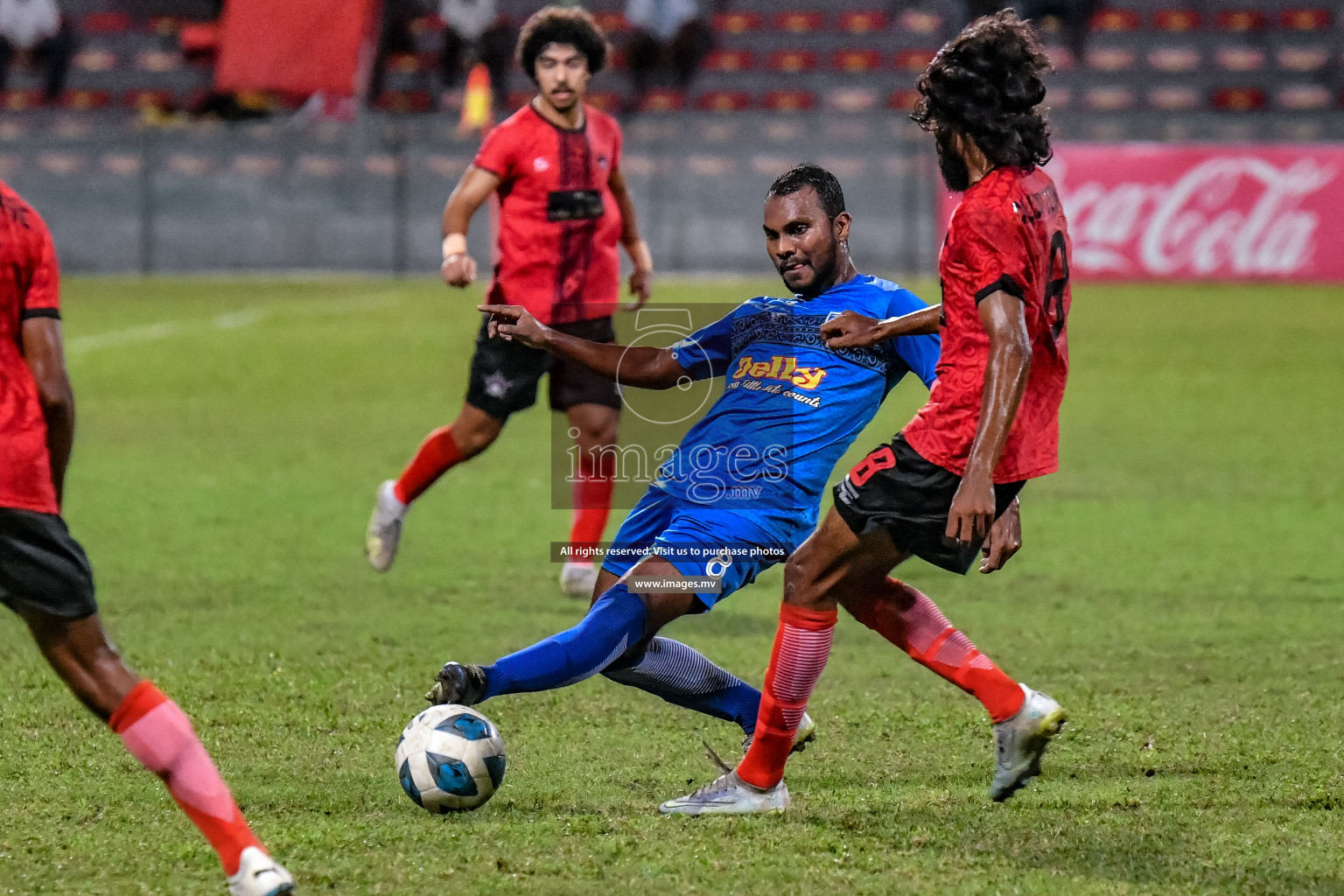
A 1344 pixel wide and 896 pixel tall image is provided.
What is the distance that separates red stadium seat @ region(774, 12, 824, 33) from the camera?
27.6 m

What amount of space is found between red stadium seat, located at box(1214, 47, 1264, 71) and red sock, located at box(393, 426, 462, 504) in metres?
21.3

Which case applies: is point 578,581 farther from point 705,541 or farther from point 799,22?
point 799,22

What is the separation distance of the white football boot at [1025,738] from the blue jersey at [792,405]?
30.6 inches

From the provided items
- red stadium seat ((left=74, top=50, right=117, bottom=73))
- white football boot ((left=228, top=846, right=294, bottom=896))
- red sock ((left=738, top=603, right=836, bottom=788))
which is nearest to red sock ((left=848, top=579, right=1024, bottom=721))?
red sock ((left=738, top=603, right=836, bottom=788))

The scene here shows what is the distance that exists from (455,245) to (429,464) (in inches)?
→ 36.2

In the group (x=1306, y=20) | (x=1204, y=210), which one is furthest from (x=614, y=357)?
(x=1306, y=20)

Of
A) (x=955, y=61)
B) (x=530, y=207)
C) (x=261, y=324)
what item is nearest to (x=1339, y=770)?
(x=955, y=61)

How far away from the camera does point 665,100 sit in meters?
26.7

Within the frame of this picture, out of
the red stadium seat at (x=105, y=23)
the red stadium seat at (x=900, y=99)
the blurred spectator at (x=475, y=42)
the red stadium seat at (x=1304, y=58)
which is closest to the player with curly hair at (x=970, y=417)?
the blurred spectator at (x=475, y=42)

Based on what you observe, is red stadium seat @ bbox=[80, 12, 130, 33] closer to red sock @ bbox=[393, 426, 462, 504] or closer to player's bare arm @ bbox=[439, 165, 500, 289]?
player's bare arm @ bbox=[439, 165, 500, 289]

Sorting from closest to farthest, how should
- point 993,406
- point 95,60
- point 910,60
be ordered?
point 993,406 → point 910,60 → point 95,60

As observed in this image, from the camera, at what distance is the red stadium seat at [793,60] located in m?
27.3

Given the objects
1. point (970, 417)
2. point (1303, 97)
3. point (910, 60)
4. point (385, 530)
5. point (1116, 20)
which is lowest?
point (385, 530)

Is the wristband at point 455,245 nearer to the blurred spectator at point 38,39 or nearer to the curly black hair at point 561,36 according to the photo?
the curly black hair at point 561,36
